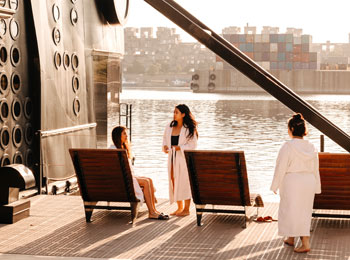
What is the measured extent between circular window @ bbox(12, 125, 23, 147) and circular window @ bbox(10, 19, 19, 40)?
1277 mm

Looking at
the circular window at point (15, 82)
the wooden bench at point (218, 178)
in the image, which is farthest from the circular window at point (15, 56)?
the wooden bench at point (218, 178)

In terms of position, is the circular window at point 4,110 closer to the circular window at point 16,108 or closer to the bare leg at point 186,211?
the circular window at point 16,108

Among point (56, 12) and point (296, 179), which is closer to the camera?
point (296, 179)

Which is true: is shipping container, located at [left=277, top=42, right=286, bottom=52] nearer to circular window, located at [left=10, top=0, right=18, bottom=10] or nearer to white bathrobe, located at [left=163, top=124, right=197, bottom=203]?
circular window, located at [left=10, top=0, right=18, bottom=10]

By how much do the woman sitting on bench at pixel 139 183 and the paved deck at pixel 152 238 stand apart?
119 mm

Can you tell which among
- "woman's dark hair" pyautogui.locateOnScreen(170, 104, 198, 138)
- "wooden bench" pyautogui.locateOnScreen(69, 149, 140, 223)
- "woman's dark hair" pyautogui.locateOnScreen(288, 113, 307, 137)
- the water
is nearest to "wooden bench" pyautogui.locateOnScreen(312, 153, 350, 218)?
"woman's dark hair" pyautogui.locateOnScreen(288, 113, 307, 137)

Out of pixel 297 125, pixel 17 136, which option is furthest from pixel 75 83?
pixel 297 125

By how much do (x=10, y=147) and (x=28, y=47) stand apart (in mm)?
1547

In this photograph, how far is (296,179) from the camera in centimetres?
619

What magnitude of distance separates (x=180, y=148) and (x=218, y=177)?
1101 mm

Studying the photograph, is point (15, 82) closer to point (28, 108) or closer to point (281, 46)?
point (28, 108)

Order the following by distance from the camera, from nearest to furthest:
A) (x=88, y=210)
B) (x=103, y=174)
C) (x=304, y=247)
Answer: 1. (x=304, y=247)
2. (x=103, y=174)
3. (x=88, y=210)

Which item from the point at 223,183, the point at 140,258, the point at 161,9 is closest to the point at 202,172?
the point at 223,183

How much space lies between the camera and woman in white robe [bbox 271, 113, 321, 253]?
243 inches
